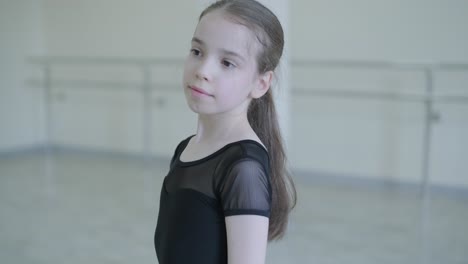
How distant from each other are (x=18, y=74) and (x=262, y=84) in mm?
4338

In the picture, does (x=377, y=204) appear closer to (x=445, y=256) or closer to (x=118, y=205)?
A: (x=445, y=256)

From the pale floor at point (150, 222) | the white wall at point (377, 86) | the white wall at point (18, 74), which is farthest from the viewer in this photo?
the white wall at point (18, 74)

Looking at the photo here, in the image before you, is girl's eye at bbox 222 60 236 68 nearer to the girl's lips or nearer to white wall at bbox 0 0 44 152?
the girl's lips

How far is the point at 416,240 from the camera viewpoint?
2568 mm

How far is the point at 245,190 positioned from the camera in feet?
2.25

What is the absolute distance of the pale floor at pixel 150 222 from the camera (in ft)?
7.85

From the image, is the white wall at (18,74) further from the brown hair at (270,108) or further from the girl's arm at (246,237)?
the girl's arm at (246,237)

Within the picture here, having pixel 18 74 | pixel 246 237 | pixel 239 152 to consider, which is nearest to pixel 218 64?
pixel 239 152

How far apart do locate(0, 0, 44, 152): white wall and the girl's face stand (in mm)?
4205

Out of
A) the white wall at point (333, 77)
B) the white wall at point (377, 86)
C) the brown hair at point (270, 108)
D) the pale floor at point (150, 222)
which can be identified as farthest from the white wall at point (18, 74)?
the brown hair at point (270, 108)

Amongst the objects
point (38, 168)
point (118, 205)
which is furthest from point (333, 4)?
point (38, 168)

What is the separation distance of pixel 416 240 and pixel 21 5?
3.80 meters

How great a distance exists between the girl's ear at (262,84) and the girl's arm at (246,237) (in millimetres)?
195

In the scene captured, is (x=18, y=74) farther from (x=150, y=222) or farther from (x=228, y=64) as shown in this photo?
(x=228, y=64)
